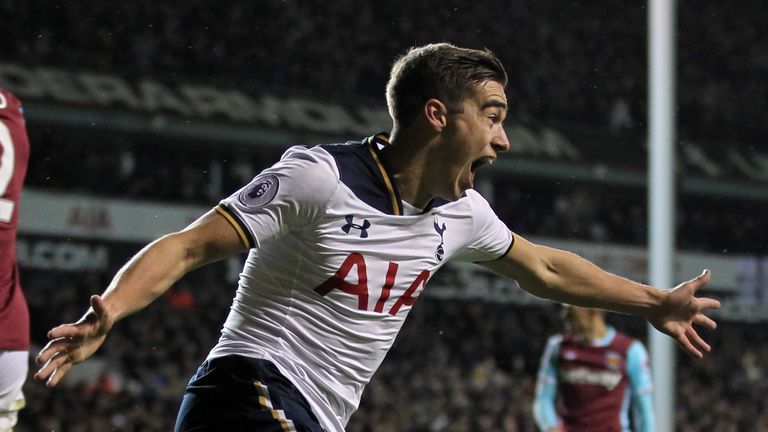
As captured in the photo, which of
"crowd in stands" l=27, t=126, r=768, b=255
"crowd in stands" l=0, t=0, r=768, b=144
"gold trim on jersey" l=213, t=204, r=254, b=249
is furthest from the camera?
"crowd in stands" l=0, t=0, r=768, b=144

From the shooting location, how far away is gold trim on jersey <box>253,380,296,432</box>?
2236mm

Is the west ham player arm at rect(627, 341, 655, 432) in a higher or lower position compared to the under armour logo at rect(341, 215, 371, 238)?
higher

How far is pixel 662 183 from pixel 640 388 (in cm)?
207

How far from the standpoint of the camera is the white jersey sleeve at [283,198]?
7.07 ft

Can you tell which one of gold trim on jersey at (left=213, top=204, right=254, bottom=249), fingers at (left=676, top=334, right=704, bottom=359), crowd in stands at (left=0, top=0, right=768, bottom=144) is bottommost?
gold trim on jersey at (left=213, top=204, right=254, bottom=249)

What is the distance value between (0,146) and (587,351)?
3.27 meters

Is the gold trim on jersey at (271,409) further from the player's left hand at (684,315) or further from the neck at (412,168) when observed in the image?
the player's left hand at (684,315)

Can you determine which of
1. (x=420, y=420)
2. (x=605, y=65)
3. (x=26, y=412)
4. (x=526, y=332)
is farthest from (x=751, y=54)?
(x=26, y=412)

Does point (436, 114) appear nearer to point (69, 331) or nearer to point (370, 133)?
point (69, 331)

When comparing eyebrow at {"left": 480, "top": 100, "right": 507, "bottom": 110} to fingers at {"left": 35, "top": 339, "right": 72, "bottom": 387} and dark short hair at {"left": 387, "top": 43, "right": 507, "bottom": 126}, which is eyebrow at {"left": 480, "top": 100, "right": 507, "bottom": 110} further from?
fingers at {"left": 35, "top": 339, "right": 72, "bottom": 387}

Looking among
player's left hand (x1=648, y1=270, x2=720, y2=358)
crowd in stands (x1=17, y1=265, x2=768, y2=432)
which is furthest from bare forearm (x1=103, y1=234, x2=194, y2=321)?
crowd in stands (x1=17, y1=265, x2=768, y2=432)

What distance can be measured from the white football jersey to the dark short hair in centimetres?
15

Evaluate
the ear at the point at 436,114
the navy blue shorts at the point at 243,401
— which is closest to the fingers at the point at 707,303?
the ear at the point at 436,114

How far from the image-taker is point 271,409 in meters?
2.25
